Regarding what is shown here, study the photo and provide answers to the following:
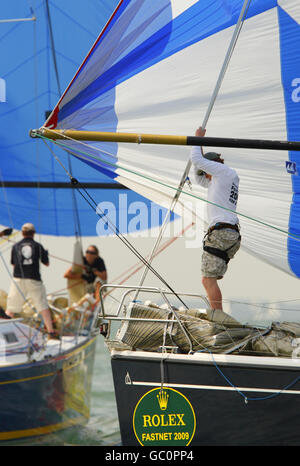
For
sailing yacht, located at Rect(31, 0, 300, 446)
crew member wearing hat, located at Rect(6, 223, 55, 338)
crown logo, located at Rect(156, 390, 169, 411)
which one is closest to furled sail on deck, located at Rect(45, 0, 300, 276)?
sailing yacht, located at Rect(31, 0, 300, 446)

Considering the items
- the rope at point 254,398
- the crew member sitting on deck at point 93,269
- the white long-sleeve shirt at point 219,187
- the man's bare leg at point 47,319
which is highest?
the white long-sleeve shirt at point 219,187

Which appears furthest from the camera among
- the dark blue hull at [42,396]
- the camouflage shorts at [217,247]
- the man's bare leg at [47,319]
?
the man's bare leg at [47,319]

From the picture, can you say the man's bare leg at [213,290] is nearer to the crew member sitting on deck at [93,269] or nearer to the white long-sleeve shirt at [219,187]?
the white long-sleeve shirt at [219,187]

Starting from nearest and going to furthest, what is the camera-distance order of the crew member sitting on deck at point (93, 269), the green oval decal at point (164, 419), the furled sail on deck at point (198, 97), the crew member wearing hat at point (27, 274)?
the green oval decal at point (164, 419), the furled sail on deck at point (198, 97), the crew member wearing hat at point (27, 274), the crew member sitting on deck at point (93, 269)

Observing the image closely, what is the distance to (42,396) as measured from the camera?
9.91 m

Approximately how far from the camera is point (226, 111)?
6496 mm

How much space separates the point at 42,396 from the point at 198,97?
5.33m

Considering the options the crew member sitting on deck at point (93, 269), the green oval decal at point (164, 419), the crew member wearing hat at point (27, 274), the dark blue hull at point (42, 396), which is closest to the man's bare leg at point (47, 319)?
the crew member wearing hat at point (27, 274)

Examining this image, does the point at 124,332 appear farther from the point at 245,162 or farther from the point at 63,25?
the point at 63,25

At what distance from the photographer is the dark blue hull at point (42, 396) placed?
9.37 m

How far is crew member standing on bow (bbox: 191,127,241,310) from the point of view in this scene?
5.85m

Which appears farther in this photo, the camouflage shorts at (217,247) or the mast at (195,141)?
the camouflage shorts at (217,247)

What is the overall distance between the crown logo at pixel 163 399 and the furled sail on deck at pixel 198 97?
1778 mm

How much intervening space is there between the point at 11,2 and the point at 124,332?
8325 millimetres
